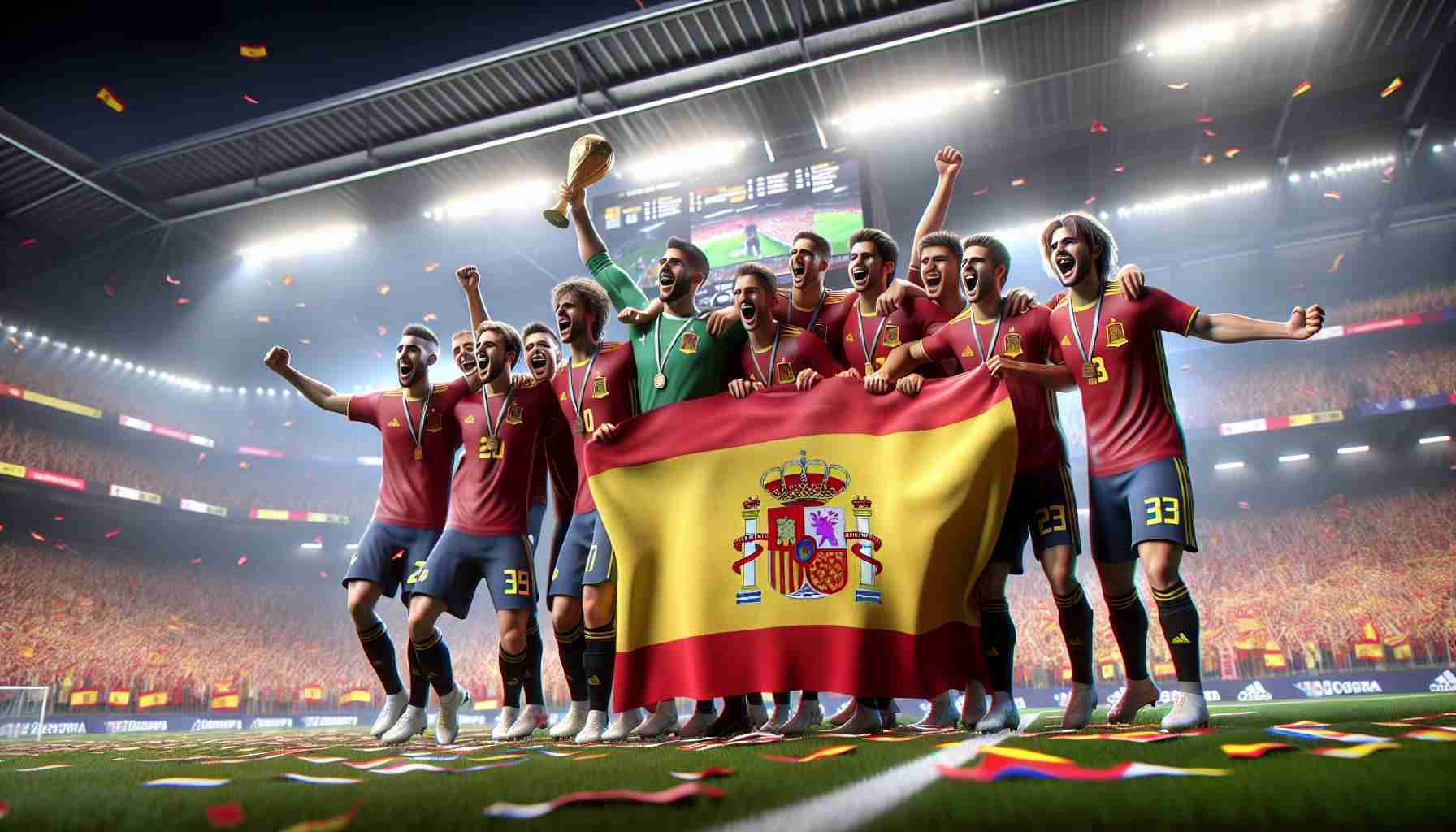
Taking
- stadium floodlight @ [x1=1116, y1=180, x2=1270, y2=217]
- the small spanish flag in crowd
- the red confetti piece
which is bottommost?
the red confetti piece

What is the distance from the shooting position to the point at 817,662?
12.5ft

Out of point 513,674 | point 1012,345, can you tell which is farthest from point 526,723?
point 1012,345

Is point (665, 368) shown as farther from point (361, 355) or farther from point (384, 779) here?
point (361, 355)

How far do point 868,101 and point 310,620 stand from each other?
69.3 feet

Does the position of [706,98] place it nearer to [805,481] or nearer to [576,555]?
[576,555]

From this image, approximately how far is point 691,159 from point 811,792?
13369 mm

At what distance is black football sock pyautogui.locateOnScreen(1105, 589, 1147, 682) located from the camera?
4242 mm

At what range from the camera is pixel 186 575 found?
23812mm

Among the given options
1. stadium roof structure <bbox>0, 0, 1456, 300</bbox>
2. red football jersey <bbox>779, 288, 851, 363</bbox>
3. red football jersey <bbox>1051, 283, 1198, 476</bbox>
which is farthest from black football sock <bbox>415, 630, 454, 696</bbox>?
stadium roof structure <bbox>0, 0, 1456, 300</bbox>

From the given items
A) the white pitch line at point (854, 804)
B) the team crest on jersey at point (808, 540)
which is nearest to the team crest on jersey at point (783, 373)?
the team crest on jersey at point (808, 540)

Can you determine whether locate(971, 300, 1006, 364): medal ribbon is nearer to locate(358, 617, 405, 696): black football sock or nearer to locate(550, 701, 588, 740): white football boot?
locate(550, 701, 588, 740): white football boot

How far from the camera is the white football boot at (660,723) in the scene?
4.48 metres

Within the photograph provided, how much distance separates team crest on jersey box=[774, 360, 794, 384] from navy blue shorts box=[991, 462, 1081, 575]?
4.20ft

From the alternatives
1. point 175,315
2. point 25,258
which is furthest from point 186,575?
point 25,258
